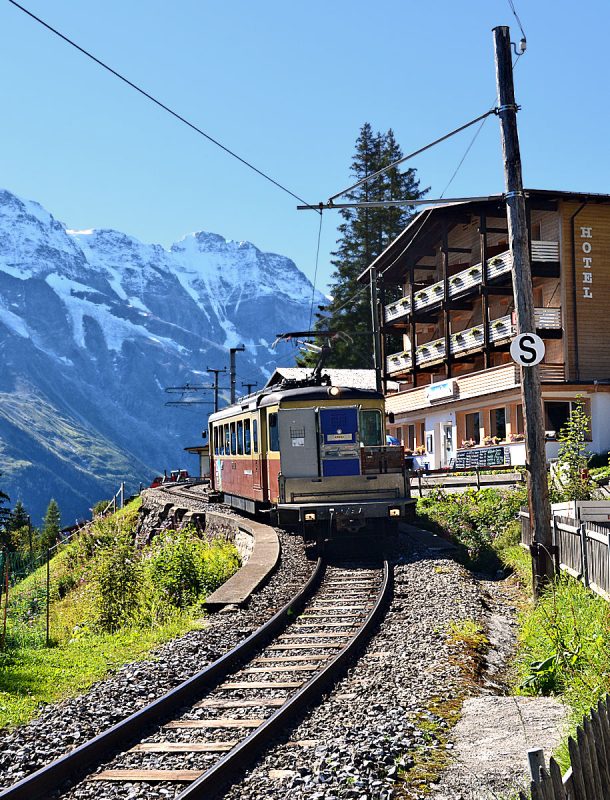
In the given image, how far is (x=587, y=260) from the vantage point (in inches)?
1475

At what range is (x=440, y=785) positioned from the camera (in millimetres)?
5996

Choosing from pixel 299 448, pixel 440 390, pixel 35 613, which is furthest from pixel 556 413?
pixel 35 613

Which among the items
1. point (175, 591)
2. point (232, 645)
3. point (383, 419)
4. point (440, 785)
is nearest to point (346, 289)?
point (383, 419)

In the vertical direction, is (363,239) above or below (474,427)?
above

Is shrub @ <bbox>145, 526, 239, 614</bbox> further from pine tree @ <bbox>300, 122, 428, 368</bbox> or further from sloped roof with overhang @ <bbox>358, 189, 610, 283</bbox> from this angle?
pine tree @ <bbox>300, 122, 428, 368</bbox>

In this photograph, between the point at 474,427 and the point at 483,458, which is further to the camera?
the point at 474,427

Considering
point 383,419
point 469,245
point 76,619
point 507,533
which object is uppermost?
point 469,245

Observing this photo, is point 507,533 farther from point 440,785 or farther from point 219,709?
point 440,785

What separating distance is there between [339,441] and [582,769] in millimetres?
14880

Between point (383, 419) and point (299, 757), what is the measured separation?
12948 mm

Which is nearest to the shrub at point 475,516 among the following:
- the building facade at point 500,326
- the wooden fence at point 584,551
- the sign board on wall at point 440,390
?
the wooden fence at point 584,551

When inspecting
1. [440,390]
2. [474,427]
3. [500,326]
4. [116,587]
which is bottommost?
[116,587]

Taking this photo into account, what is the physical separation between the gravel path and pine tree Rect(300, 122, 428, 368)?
181 ft

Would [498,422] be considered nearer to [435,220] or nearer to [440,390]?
[440,390]
